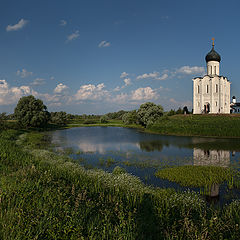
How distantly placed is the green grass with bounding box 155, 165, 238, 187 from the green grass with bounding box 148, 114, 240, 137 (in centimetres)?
2445

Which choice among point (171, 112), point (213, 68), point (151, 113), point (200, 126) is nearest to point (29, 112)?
point (151, 113)

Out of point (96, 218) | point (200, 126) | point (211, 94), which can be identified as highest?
point (211, 94)

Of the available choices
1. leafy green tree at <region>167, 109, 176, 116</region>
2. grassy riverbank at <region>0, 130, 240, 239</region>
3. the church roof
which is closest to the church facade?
the church roof

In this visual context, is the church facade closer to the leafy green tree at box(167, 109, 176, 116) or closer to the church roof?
the church roof

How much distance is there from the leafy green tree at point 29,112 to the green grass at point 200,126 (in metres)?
35.0

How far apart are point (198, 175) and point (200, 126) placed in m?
30.0

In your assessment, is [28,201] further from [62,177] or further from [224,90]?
[224,90]

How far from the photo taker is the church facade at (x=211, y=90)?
5597 cm

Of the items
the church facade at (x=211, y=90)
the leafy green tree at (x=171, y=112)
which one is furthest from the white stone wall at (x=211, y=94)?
the leafy green tree at (x=171, y=112)

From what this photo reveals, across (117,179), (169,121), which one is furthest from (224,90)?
(117,179)

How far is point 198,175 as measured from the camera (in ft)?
40.3

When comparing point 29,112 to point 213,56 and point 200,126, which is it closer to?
point 200,126

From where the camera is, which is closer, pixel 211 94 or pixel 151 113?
pixel 151 113

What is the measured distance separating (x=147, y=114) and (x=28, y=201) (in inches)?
1963
